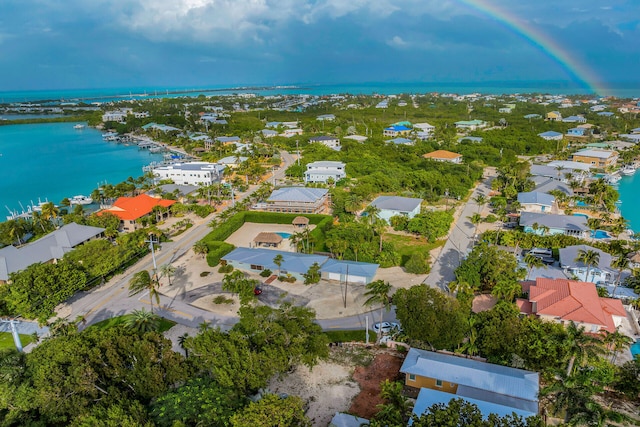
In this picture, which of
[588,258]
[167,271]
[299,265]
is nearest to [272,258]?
[299,265]

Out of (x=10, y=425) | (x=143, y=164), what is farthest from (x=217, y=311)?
(x=143, y=164)

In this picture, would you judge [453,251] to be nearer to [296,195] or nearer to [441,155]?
[296,195]

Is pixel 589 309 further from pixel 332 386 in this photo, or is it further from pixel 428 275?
pixel 332 386

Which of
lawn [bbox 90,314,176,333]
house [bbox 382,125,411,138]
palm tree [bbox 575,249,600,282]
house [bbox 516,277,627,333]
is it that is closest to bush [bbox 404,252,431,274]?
house [bbox 516,277,627,333]

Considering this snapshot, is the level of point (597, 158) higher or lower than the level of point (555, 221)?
higher

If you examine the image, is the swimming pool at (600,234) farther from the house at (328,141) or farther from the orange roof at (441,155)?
the house at (328,141)

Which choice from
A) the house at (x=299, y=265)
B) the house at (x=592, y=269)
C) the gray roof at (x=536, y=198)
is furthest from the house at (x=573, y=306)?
the gray roof at (x=536, y=198)
